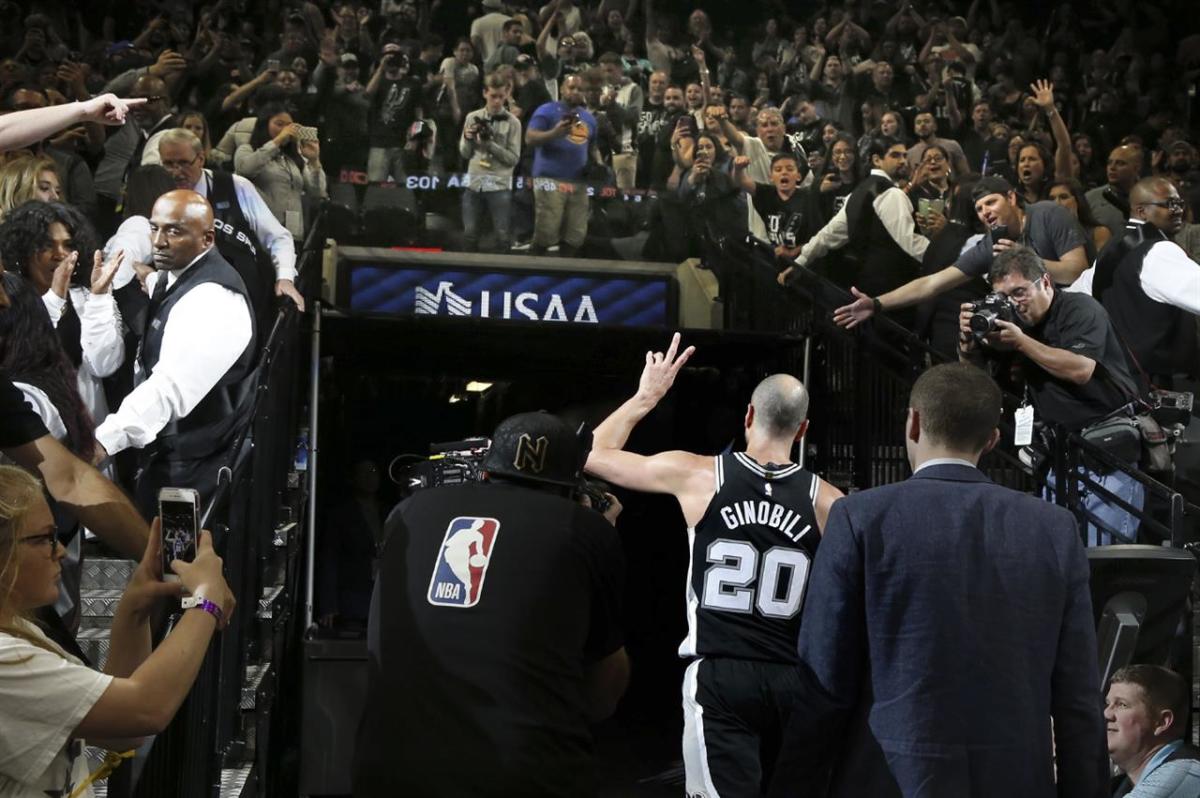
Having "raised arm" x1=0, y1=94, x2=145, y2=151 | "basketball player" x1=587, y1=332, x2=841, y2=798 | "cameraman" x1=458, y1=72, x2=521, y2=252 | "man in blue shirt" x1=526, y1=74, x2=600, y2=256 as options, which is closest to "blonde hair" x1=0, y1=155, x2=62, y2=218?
"cameraman" x1=458, y1=72, x2=521, y2=252

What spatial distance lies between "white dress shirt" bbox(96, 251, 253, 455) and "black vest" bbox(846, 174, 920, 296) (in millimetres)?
4289

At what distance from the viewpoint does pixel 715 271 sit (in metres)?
9.30

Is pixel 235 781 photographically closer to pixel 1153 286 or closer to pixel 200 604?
pixel 200 604

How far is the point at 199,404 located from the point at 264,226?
130 cm

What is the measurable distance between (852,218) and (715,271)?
112 centimetres

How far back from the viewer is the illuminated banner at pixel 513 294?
823 centimetres

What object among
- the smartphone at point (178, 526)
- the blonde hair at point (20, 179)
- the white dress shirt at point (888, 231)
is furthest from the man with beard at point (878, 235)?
the smartphone at point (178, 526)

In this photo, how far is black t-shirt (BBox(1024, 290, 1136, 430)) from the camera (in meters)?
6.88

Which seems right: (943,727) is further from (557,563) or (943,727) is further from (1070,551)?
(557,563)

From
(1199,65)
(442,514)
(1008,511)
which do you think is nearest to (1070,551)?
(1008,511)

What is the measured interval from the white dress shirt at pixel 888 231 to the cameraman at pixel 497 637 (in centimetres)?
677

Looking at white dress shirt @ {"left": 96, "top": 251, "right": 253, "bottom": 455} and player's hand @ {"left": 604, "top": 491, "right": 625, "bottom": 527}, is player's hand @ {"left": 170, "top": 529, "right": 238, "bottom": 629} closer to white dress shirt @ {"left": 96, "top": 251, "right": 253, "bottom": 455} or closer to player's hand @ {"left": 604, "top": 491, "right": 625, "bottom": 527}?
player's hand @ {"left": 604, "top": 491, "right": 625, "bottom": 527}

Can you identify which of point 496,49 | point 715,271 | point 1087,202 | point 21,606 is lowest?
point 21,606

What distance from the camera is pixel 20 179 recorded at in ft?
23.6
